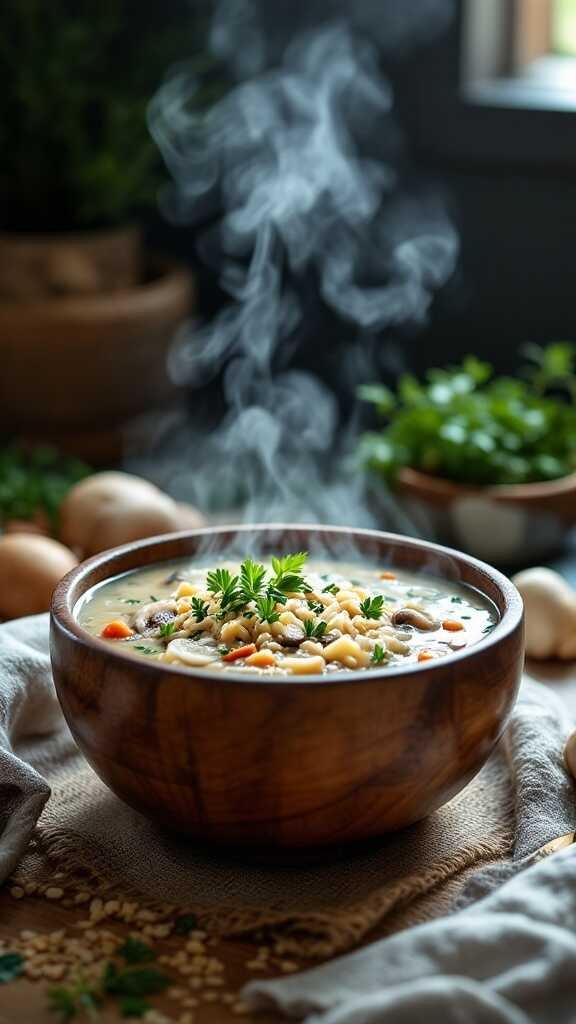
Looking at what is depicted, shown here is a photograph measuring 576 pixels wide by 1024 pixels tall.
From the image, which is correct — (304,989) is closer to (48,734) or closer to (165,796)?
(165,796)

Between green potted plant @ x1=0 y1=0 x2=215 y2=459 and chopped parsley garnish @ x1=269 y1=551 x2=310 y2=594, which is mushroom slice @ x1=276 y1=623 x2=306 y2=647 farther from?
green potted plant @ x1=0 y1=0 x2=215 y2=459

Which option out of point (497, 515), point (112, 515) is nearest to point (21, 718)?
point (112, 515)

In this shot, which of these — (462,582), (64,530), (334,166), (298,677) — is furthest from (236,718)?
(334,166)

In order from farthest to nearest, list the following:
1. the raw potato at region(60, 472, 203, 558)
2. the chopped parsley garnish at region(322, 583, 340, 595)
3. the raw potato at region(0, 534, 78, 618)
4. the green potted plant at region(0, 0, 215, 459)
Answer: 1. the green potted plant at region(0, 0, 215, 459)
2. the raw potato at region(60, 472, 203, 558)
3. the raw potato at region(0, 534, 78, 618)
4. the chopped parsley garnish at region(322, 583, 340, 595)

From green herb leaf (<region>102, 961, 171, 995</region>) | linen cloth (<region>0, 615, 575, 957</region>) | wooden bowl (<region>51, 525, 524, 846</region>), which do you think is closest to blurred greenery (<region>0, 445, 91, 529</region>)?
linen cloth (<region>0, 615, 575, 957</region>)

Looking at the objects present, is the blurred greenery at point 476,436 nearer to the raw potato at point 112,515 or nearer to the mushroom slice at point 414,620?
the raw potato at point 112,515

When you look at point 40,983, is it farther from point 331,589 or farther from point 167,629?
point 331,589
